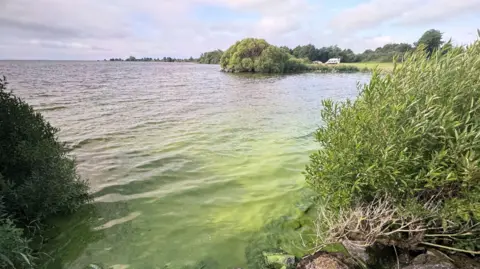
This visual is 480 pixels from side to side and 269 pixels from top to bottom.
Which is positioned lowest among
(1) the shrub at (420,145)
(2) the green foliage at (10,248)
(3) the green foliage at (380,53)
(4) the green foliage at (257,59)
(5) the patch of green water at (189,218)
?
(5) the patch of green water at (189,218)

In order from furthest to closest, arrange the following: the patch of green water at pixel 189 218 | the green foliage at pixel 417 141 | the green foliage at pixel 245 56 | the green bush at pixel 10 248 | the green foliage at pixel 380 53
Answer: the green foliage at pixel 380 53 → the green foliage at pixel 245 56 → the patch of green water at pixel 189 218 → the green foliage at pixel 417 141 → the green bush at pixel 10 248

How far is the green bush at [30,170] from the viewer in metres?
6.62

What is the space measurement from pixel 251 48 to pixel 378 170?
294 feet

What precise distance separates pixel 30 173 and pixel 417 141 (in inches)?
359

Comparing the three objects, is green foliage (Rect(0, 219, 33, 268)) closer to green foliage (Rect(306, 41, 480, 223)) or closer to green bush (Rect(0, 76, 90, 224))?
green bush (Rect(0, 76, 90, 224))

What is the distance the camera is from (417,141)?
5090 millimetres

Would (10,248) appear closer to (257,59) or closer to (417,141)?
(417,141)

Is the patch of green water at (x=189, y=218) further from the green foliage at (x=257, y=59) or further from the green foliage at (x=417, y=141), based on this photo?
the green foliage at (x=257, y=59)

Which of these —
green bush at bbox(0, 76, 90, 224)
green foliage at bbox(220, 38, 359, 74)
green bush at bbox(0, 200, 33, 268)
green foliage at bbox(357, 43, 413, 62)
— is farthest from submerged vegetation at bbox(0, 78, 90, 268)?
green foliage at bbox(357, 43, 413, 62)

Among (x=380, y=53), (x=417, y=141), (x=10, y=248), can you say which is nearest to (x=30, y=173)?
(x=10, y=248)

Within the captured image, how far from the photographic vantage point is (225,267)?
5.96 metres

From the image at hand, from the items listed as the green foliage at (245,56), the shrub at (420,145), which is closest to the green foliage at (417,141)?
the shrub at (420,145)

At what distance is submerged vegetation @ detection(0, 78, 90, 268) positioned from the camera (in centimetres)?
657

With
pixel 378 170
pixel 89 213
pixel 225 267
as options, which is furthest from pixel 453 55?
pixel 89 213
